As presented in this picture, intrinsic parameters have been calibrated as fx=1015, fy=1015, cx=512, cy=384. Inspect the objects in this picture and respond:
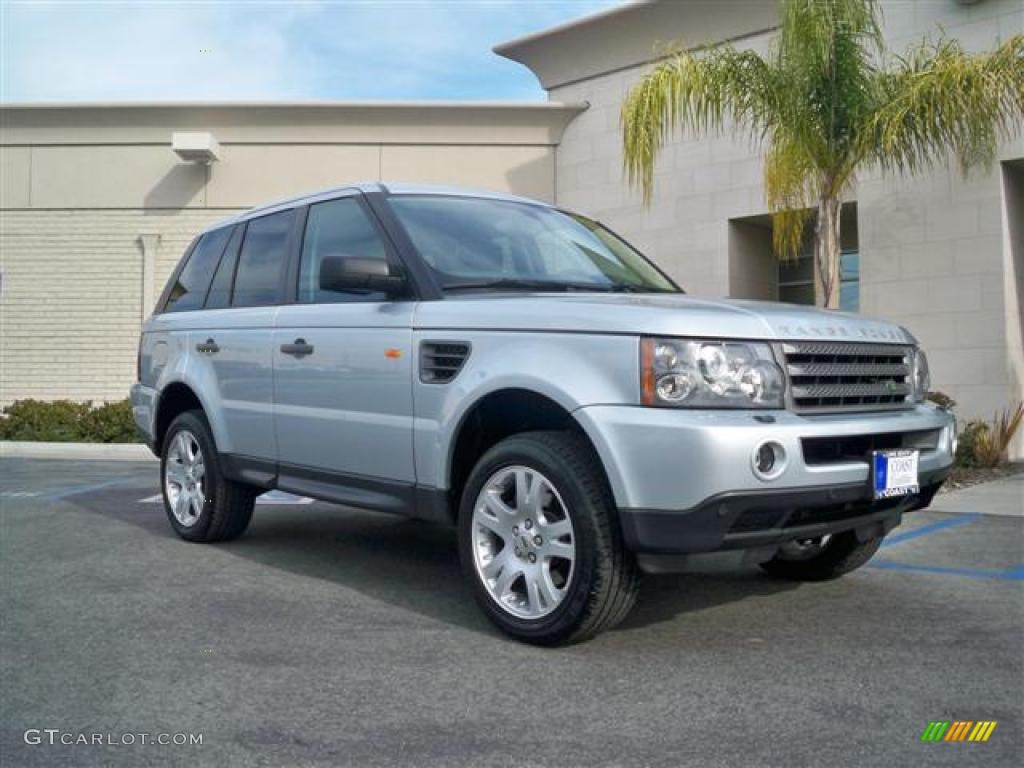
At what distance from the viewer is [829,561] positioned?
16.7 feet

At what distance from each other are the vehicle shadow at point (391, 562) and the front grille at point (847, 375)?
123 cm

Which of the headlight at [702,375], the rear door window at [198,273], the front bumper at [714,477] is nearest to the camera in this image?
the front bumper at [714,477]

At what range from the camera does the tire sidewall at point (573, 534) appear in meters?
3.74

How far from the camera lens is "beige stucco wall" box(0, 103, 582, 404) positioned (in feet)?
57.7

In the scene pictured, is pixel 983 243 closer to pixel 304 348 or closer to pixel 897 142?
pixel 897 142

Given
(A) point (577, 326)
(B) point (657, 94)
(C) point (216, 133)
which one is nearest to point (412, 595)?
(A) point (577, 326)

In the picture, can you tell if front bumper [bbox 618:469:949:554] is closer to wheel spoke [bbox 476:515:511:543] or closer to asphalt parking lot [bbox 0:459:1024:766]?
asphalt parking lot [bbox 0:459:1024:766]

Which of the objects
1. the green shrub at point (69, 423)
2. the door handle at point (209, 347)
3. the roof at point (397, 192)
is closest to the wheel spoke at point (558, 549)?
the roof at point (397, 192)

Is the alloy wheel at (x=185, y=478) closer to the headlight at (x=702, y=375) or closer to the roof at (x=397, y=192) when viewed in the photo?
the roof at (x=397, y=192)

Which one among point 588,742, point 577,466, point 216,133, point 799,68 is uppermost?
point 216,133

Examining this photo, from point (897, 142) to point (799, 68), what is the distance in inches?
46.2

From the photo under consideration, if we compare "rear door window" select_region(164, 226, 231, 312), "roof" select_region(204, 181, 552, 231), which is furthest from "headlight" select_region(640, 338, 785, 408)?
"rear door window" select_region(164, 226, 231, 312)

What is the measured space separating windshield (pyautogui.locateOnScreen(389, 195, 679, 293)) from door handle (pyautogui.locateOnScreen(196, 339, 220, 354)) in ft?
5.34

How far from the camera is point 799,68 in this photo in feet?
32.0
